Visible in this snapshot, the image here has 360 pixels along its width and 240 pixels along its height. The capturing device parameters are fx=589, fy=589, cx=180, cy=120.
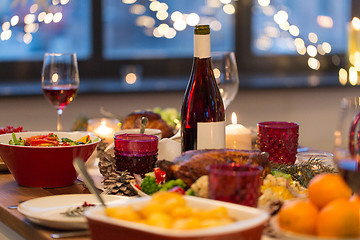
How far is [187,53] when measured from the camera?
12.4 ft

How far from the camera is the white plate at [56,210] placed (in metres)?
0.92

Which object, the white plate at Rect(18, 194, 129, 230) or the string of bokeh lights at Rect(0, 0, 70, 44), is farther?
the string of bokeh lights at Rect(0, 0, 70, 44)

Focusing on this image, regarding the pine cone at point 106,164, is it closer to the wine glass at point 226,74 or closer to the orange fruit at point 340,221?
the wine glass at point 226,74

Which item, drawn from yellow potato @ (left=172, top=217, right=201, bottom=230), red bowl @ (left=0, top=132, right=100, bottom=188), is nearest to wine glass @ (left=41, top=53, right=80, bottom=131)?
red bowl @ (left=0, top=132, right=100, bottom=188)

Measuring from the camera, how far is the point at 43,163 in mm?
1249

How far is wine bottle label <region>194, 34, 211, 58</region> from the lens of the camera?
1.26 m

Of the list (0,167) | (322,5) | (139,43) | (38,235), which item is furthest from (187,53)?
(38,235)

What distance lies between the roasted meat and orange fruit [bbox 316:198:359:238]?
1.13ft

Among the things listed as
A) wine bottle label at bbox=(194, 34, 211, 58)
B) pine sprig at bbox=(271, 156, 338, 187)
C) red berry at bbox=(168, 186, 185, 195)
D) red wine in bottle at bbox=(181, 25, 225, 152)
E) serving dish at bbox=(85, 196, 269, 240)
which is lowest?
pine sprig at bbox=(271, 156, 338, 187)

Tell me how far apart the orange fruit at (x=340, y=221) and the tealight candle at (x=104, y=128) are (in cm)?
101

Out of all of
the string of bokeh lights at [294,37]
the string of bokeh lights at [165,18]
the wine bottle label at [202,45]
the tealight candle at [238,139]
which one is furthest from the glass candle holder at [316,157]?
the string of bokeh lights at [294,37]

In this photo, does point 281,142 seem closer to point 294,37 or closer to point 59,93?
point 59,93

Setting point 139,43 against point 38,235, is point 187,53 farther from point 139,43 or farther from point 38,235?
point 38,235

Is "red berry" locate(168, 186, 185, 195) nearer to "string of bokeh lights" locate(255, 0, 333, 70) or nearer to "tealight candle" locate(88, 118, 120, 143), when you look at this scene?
"tealight candle" locate(88, 118, 120, 143)
